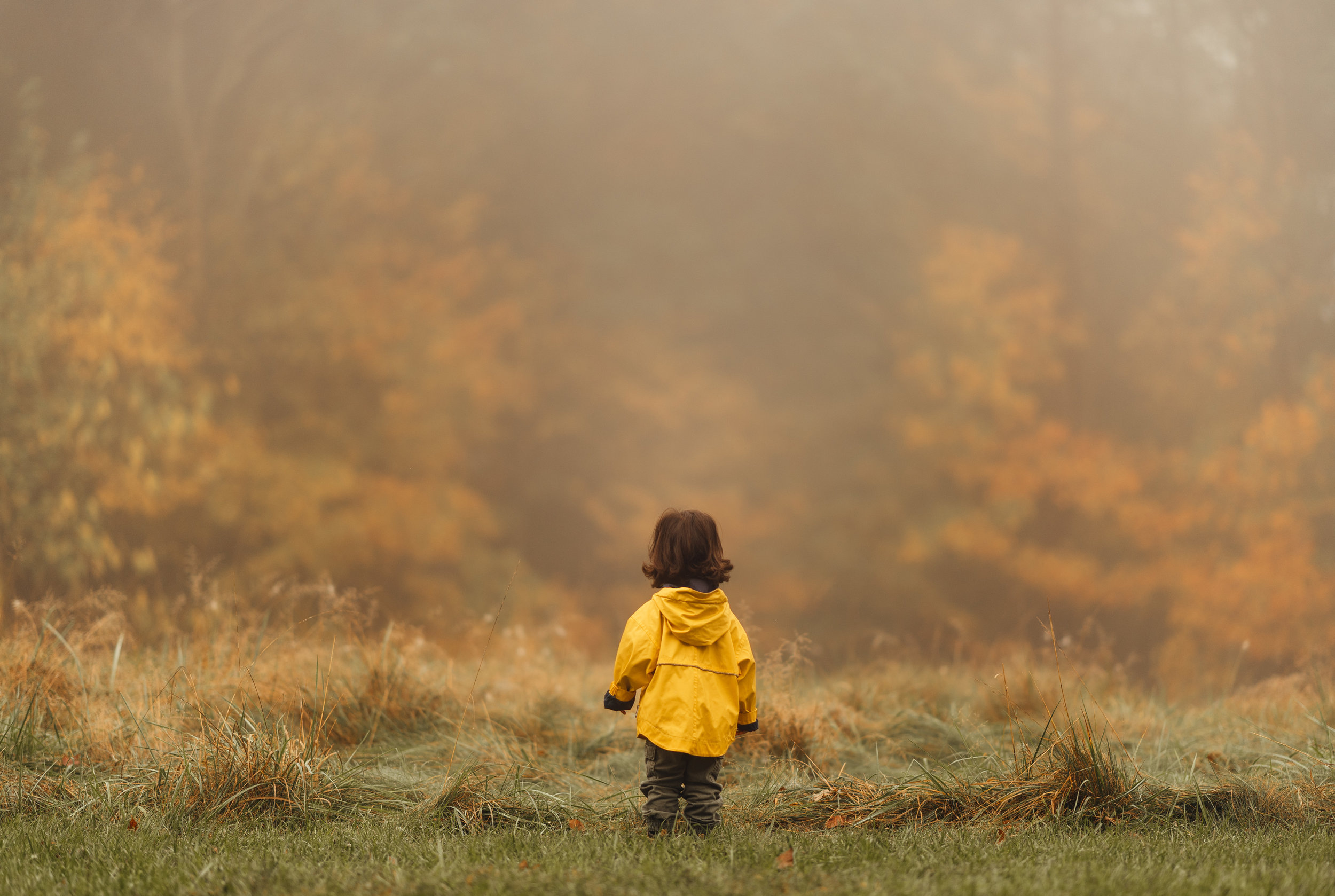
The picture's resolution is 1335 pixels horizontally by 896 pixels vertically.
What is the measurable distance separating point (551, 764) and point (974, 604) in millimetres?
4688

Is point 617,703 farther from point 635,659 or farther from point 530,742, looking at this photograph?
point 530,742

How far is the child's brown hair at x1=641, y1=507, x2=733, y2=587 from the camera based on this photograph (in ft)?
10.2

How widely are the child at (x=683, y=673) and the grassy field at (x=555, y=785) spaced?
195 mm

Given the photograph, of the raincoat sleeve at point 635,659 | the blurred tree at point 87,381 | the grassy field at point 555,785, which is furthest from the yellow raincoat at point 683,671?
the blurred tree at point 87,381

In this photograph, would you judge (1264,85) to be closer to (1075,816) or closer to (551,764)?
(1075,816)

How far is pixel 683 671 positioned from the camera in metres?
3.04

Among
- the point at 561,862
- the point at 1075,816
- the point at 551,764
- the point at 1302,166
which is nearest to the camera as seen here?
the point at 561,862

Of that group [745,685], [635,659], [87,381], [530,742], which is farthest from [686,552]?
[87,381]

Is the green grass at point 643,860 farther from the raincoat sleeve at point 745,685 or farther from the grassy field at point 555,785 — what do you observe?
the raincoat sleeve at point 745,685

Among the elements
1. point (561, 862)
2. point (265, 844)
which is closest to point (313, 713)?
point (265, 844)

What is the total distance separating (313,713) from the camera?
4062mm

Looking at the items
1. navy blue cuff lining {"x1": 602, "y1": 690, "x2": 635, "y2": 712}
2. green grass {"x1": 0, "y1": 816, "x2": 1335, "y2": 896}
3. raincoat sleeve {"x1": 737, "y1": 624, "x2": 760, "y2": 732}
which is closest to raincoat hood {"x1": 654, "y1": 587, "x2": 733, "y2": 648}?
raincoat sleeve {"x1": 737, "y1": 624, "x2": 760, "y2": 732}

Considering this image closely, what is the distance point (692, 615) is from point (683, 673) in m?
0.20

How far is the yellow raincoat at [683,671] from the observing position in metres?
2.98
